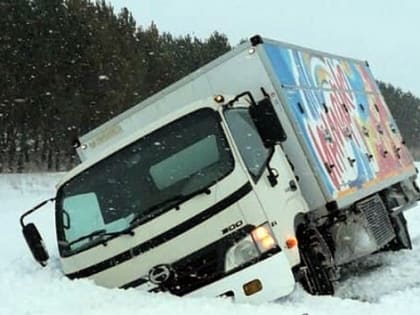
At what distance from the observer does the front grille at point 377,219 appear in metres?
9.49

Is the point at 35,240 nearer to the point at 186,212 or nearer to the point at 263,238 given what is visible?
the point at 186,212

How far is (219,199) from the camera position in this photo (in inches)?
251

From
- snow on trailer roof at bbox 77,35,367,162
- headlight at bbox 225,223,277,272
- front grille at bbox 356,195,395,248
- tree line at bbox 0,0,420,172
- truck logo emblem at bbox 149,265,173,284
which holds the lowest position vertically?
front grille at bbox 356,195,395,248

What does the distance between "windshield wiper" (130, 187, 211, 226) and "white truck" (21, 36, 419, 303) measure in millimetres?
12

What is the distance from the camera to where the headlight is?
6.22m

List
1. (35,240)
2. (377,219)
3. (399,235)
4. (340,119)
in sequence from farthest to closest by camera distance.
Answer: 1. (399,235)
2. (340,119)
3. (377,219)
4. (35,240)

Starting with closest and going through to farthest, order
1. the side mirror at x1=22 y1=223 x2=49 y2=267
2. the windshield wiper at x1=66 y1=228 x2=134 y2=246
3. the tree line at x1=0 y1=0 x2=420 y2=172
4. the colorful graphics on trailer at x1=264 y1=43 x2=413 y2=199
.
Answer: the windshield wiper at x1=66 y1=228 x2=134 y2=246 → the side mirror at x1=22 y1=223 x2=49 y2=267 → the colorful graphics on trailer at x1=264 y1=43 x2=413 y2=199 → the tree line at x1=0 y1=0 x2=420 y2=172

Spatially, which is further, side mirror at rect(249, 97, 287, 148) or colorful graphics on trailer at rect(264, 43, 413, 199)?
colorful graphics on trailer at rect(264, 43, 413, 199)

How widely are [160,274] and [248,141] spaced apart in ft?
5.08

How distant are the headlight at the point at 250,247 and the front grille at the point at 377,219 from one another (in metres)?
3.29

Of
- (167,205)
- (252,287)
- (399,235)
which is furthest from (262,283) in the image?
(399,235)

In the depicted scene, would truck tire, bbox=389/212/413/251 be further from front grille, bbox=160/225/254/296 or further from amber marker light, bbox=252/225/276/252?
front grille, bbox=160/225/254/296

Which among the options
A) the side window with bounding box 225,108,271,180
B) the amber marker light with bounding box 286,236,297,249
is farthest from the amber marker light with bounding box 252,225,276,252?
the side window with bounding box 225,108,271,180

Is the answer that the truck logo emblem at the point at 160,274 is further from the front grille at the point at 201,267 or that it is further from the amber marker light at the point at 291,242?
the amber marker light at the point at 291,242
